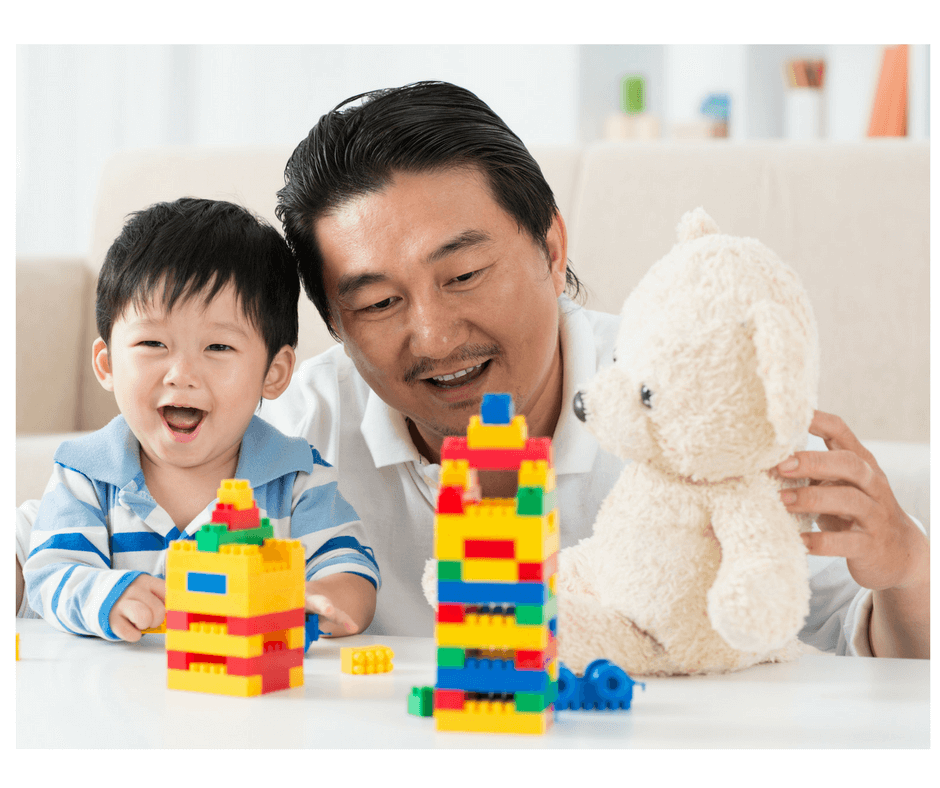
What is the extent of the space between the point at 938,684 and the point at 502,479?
321mm

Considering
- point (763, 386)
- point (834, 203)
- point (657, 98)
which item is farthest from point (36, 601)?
point (657, 98)

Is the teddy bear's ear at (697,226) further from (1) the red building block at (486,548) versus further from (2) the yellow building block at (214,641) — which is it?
(2) the yellow building block at (214,641)

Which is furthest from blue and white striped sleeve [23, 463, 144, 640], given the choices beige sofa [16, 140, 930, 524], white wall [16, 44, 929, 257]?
white wall [16, 44, 929, 257]

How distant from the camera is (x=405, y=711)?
576 mm

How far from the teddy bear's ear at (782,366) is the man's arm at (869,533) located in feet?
0.24

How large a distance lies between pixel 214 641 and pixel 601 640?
0.26 m

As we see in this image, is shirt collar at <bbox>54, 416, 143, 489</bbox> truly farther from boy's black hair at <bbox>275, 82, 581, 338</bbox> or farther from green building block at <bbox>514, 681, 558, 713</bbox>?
green building block at <bbox>514, 681, 558, 713</bbox>

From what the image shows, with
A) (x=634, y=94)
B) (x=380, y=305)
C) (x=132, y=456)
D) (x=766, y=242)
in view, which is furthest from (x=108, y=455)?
(x=634, y=94)

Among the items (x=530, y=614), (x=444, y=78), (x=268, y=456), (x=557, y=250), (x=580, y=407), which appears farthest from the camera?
(x=444, y=78)

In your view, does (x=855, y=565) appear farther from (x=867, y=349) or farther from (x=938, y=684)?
(x=867, y=349)

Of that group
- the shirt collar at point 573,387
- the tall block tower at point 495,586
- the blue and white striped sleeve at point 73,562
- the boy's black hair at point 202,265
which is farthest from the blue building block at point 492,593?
the shirt collar at point 573,387

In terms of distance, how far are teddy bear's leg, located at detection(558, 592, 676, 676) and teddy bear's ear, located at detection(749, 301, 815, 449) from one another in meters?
0.17

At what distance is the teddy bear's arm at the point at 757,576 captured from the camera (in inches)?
21.8

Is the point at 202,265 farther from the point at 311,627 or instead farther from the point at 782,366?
the point at 782,366
